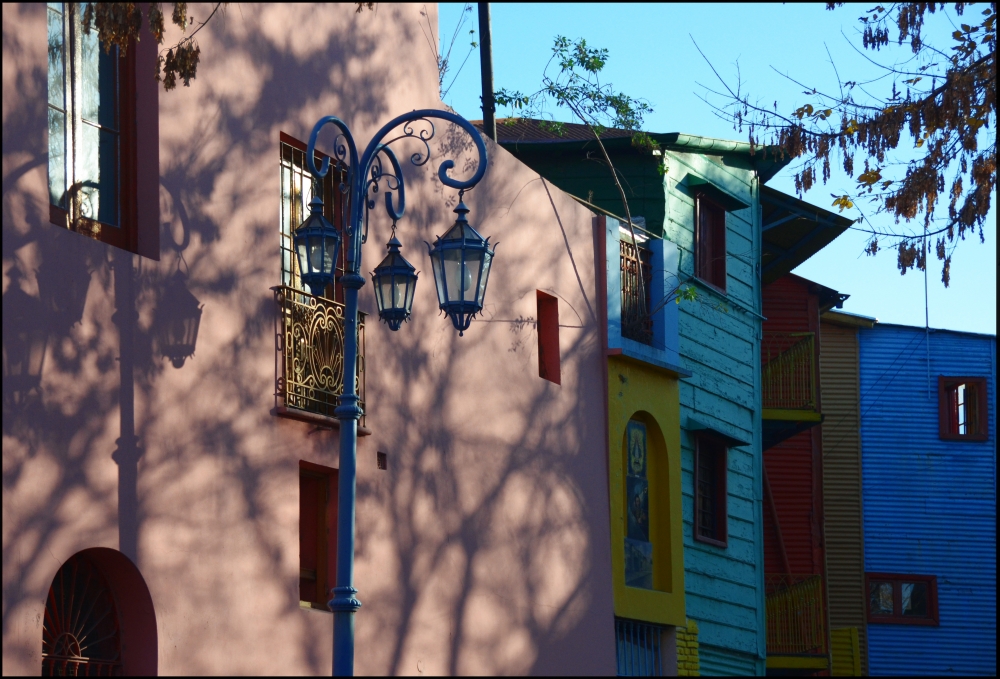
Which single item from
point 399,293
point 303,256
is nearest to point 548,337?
point 399,293

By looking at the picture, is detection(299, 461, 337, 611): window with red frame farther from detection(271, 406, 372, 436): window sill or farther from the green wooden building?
the green wooden building

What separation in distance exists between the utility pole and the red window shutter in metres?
4.01

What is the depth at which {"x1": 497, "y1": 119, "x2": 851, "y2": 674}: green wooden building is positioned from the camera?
18625 mm

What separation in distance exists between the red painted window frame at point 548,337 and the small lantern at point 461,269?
6.62 m

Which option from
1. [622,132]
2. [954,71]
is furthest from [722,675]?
[954,71]

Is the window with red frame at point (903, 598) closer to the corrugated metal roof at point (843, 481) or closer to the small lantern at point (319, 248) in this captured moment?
the corrugated metal roof at point (843, 481)

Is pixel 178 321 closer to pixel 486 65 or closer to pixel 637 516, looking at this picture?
pixel 637 516

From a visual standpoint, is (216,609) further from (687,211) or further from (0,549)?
(687,211)

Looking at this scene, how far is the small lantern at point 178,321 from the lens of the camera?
34.5 ft

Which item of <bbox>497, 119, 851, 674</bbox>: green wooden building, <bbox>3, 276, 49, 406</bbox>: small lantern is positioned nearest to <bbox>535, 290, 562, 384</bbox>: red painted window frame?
<bbox>497, 119, 851, 674</bbox>: green wooden building

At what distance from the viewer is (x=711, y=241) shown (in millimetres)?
21109

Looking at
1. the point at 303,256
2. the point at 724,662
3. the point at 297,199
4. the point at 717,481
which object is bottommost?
the point at 724,662

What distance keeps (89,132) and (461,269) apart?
2825mm

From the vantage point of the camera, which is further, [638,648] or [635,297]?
[635,297]
